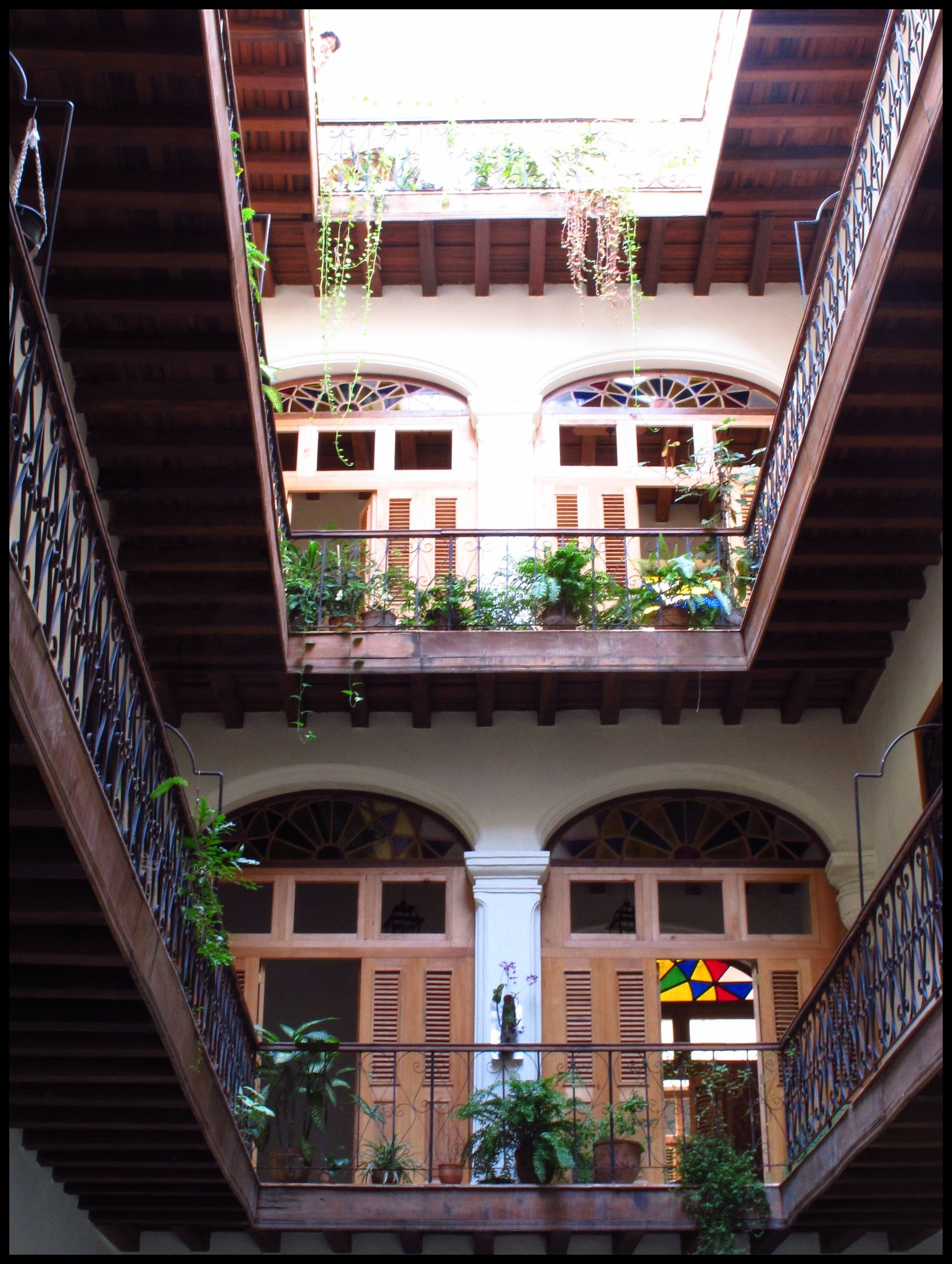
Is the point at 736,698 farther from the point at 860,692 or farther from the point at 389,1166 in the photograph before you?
the point at 389,1166

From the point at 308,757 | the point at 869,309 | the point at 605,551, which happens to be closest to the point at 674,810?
the point at 605,551

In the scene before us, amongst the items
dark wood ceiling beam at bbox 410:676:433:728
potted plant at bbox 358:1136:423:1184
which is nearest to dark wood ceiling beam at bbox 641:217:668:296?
dark wood ceiling beam at bbox 410:676:433:728

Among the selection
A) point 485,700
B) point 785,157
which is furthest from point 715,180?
point 485,700

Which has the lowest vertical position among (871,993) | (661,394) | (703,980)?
(871,993)

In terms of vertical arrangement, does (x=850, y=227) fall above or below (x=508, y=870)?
above

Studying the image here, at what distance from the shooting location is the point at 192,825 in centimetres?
695

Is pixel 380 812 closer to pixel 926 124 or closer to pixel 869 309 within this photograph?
pixel 869 309

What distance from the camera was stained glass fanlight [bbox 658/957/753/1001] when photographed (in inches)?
421

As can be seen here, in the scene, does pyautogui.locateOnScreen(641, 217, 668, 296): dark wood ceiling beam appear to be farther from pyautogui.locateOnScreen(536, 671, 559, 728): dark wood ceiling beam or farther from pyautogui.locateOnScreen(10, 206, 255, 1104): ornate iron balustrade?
pyautogui.locateOnScreen(10, 206, 255, 1104): ornate iron balustrade

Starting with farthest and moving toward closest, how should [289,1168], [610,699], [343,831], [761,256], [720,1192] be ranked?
1. [761,256]
2. [343,831]
3. [610,699]
4. [289,1168]
5. [720,1192]

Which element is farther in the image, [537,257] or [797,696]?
[537,257]

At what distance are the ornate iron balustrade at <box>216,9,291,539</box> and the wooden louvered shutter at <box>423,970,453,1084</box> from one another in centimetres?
347

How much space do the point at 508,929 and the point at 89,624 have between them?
5877 millimetres

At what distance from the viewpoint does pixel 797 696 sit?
10.9 metres
